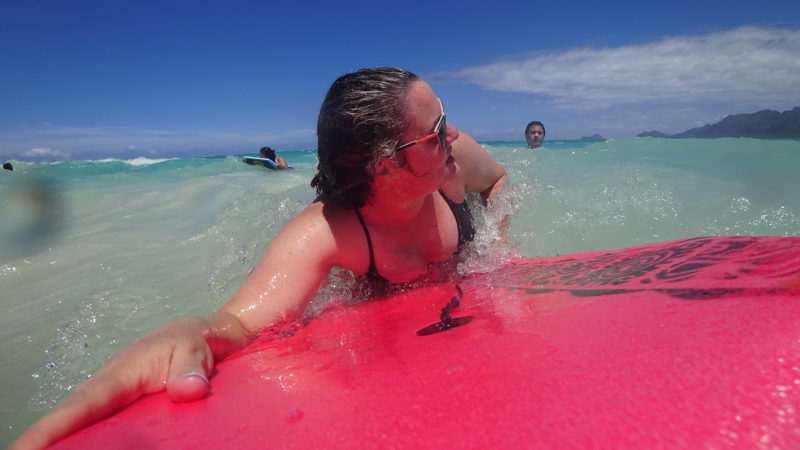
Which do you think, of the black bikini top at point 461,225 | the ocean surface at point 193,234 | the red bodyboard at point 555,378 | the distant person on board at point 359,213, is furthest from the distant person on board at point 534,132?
the red bodyboard at point 555,378

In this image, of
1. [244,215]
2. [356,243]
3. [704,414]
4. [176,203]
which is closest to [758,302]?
[704,414]

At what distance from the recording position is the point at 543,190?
4.65m

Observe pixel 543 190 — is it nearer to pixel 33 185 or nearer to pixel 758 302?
pixel 758 302

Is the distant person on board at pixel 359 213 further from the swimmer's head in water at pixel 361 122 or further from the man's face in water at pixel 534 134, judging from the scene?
the man's face in water at pixel 534 134

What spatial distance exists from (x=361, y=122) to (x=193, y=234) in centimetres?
322

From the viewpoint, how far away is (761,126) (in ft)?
68.3

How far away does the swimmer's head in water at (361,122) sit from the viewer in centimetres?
176

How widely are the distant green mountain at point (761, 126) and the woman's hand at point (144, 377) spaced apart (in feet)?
67.5

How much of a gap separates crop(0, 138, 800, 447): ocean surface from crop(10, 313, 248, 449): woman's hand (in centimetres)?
106

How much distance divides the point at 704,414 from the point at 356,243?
1.50m

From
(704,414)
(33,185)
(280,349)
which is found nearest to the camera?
(704,414)

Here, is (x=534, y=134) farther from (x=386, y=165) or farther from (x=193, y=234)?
(x=386, y=165)

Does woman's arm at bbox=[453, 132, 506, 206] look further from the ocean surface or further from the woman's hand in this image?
the woman's hand

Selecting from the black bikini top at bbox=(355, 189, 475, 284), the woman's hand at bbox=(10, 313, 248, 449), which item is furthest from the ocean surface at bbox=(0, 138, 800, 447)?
the woman's hand at bbox=(10, 313, 248, 449)
